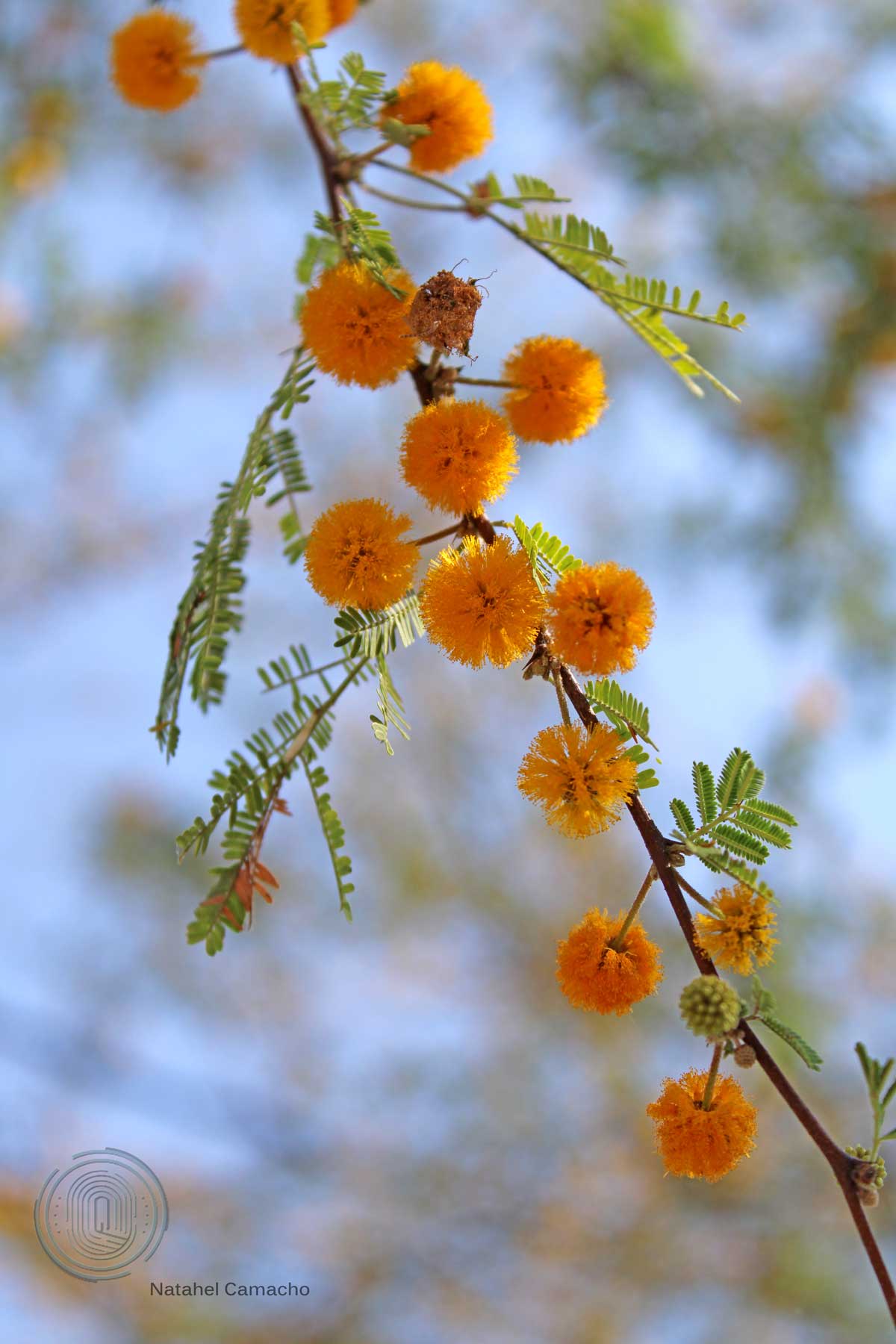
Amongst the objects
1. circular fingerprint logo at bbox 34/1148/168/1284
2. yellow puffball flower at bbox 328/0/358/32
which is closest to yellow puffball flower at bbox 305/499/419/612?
yellow puffball flower at bbox 328/0/358/32

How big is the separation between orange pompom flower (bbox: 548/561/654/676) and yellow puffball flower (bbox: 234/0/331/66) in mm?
556

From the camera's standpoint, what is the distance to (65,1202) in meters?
1.53

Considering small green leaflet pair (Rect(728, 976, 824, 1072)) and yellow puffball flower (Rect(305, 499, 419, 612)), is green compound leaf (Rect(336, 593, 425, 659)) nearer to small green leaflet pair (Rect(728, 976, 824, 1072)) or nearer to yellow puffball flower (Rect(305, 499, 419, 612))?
yellow puffball flower (Rect(305, 499, 419, 612))

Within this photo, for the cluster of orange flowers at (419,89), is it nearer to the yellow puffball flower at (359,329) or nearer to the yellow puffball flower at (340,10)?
the yellow puffball flower at (340,10)

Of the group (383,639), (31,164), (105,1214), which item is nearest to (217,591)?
(383,639)

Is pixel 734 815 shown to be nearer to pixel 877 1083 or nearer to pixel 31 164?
pixel 877 1083

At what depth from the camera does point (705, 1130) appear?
58 centimetres

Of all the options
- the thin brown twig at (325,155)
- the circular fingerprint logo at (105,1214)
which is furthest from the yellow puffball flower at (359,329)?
the circular fingerprint logo at (105,1214)

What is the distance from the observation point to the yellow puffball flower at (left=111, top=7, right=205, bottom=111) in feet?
3.15

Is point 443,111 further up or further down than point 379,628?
further up

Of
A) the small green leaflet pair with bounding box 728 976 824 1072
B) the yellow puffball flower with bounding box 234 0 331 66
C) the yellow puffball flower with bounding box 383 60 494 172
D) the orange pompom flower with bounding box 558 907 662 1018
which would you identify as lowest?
the small green leaflet pair with bounding box 728 976 824 1072

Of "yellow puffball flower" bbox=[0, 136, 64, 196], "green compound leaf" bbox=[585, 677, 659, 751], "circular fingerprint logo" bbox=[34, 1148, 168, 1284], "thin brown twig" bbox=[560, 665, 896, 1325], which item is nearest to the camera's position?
"thin brown twig" bbox=[560, 665, 896, 1325]

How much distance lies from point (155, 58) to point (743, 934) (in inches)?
Result: 37.6

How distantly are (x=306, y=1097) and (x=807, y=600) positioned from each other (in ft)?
8.02
